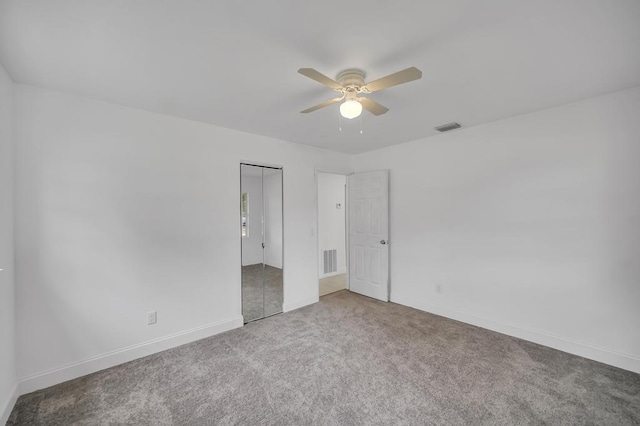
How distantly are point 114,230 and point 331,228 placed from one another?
3.97m

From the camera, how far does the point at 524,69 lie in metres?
1.93

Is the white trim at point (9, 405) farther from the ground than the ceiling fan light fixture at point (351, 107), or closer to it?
closer to it

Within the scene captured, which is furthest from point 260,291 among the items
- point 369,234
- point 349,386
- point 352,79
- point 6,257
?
point 352,79

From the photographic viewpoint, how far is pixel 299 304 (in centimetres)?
387

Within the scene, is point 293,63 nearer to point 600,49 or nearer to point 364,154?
point 600,49

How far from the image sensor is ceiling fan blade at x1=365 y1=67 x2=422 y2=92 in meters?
1.51

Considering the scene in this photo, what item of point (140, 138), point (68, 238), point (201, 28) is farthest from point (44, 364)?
point (201, 28)

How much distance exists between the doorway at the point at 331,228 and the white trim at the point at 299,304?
1.27 metres

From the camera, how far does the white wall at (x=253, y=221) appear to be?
134 inches

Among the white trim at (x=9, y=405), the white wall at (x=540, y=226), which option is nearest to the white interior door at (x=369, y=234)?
the white wall at (x=540, y=226)

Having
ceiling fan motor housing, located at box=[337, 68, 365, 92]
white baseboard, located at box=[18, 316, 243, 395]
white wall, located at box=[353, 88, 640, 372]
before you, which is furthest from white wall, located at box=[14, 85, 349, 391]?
white wall, located at box=[353, 88, 640, 372]

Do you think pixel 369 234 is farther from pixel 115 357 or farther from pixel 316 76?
pixel 115 357

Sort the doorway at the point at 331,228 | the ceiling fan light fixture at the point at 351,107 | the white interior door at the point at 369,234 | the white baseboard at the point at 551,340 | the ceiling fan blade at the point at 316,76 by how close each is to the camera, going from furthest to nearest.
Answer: the doorway at the point at 331,228 → the white interior door at the point at 369,234 → the white baseboard at the point at 551,340 → the ceiling fan light fixture at the point at 351,107 → the ceiling fan blade at the point at 316,76

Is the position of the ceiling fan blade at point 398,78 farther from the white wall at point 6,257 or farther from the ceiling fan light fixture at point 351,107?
the white wall at point 6,257
